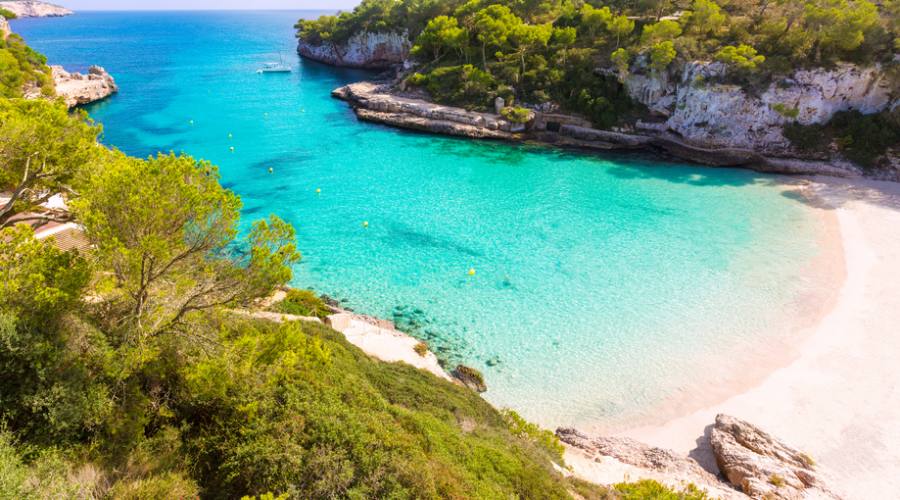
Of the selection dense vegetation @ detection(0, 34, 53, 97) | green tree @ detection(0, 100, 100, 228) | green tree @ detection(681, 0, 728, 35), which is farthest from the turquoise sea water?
green tree @ detection(681, 0, 728, 35)

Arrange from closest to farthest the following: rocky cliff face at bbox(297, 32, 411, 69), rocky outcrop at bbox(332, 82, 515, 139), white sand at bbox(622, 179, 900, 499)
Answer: white sand at bbox(622, 179, 900, 499), rocky outcrop at bbox(332, 82, 515, 139), rocky cliff face at bbox(297, 32, 411, 69)

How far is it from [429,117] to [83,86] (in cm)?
3850

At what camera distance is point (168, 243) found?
305 inches

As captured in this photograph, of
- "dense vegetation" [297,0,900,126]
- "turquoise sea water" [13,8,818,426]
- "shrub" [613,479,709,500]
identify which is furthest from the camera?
"dense vegetation" [297,0,900,126]

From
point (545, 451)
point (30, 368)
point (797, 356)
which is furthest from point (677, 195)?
point (30, 368)

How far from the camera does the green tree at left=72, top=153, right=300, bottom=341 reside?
7379 mm

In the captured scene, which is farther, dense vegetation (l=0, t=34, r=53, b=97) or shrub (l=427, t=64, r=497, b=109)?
shrub (l=427, t=64, r=497, b=109)

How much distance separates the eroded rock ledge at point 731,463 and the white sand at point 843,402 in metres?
0.74

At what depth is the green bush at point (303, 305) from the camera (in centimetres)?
1598

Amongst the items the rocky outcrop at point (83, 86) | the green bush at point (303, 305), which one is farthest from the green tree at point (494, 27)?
the rocky outcrop at point (83, 86)

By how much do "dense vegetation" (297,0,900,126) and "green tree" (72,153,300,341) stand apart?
119 feet

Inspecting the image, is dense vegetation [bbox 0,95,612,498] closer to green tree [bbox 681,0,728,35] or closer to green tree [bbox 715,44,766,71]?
green tree [bbox 715,44,766,71]

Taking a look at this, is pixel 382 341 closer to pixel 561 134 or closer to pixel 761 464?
pixel 761 464

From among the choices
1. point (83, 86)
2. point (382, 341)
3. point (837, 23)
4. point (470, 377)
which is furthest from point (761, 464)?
point (83, 86)
